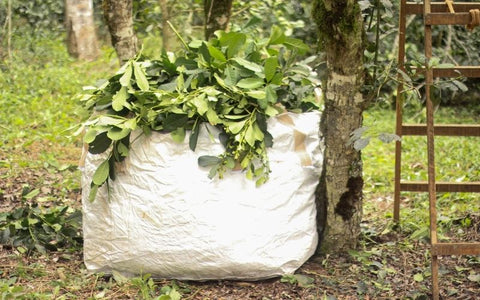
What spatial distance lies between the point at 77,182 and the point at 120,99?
148 cm

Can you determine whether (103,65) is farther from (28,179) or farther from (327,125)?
(327,125)

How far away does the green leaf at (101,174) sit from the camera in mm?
2945

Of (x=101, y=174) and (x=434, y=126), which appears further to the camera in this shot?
(x=434, y=126)

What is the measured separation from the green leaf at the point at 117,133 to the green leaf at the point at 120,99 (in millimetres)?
94

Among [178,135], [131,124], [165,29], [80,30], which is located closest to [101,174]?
[131,124]

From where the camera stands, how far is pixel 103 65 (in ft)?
28.5

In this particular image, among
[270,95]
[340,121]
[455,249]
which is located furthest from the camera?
[340,121]

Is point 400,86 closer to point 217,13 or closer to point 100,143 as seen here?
point 100,143

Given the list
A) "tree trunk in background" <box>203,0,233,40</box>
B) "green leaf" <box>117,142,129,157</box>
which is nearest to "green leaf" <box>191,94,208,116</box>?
"green leaf" <box>117,142,129,157</box>

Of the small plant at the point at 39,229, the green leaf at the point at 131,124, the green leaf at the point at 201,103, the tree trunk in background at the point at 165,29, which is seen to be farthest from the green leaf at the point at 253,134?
the tree trunk in background at the point at 165,29

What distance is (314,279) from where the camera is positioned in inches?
122

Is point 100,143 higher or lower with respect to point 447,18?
lower

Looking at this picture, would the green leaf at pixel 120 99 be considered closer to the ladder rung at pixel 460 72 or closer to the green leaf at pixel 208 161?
the green leaf at pixel 208 161

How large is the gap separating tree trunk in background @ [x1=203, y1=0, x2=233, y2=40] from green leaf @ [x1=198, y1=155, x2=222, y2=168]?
1.91m
